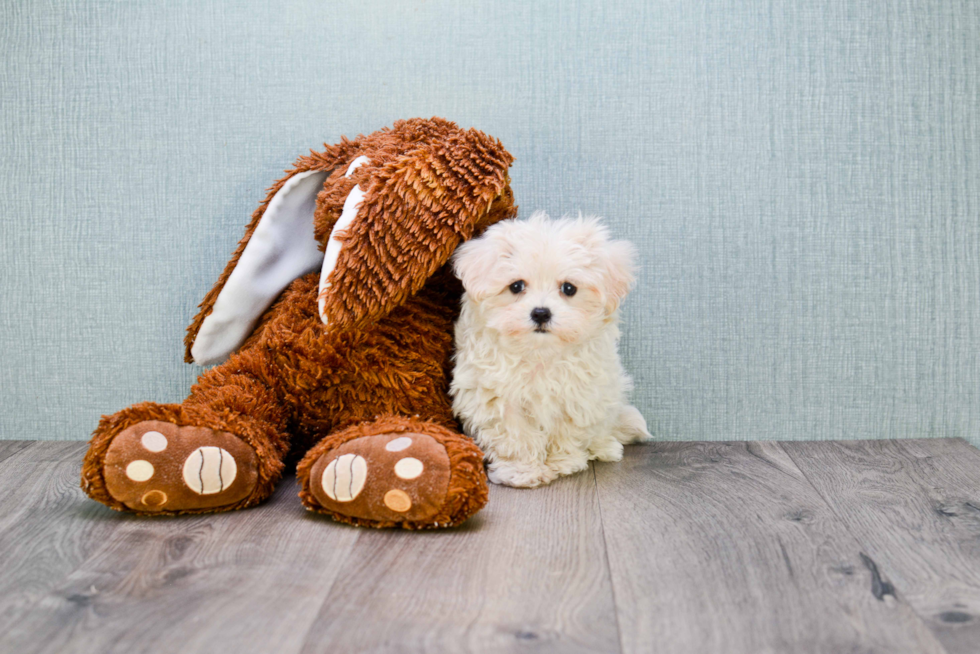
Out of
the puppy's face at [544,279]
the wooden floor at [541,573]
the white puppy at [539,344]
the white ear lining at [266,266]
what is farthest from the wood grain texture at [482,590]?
the white ear lining at [266,266]

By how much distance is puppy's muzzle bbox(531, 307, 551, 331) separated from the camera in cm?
119

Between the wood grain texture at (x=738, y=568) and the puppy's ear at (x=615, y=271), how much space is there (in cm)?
32

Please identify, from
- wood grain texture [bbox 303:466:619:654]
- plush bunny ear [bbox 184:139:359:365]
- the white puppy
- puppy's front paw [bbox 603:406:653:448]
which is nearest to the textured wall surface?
puppy's front paw [bbox 603:406:653:448]

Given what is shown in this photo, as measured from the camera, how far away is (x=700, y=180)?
1.52 meters

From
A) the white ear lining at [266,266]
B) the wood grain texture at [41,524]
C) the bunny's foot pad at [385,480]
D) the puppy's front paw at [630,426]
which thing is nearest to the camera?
the wood grain texture at [41,524]

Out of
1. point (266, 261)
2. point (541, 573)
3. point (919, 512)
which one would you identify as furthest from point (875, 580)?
point (266, 261)

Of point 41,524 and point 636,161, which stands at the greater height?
point 636,161

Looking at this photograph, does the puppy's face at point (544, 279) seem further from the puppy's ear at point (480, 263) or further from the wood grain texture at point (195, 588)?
the wood grain texture at point (195, 588)

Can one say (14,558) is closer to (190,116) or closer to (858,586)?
(190,116)

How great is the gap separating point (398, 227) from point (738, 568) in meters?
0.68

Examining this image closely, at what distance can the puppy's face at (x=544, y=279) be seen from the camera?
120cm

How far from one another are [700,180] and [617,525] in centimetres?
73

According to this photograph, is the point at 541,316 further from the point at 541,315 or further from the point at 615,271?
the point at 615,271

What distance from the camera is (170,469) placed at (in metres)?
1.11
